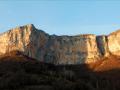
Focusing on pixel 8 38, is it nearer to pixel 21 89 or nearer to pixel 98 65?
pixel 98 65

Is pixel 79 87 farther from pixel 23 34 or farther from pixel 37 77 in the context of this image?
pixel 23 34

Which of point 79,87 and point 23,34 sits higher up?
point 23,34

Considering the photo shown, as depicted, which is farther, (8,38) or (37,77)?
(8,38)

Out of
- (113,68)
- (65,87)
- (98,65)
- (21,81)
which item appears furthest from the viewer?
(98,65)

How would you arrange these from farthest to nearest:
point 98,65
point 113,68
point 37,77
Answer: point 98,65
point 113,68
point 37,77

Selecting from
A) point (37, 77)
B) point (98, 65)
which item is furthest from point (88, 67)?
point (37, 77)

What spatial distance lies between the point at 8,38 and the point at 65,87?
150486 millimetres

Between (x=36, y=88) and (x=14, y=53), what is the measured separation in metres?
126

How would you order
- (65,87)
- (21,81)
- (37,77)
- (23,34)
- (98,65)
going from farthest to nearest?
(23,34)
(98,65)
(37,77)
(21,81)
(65,87)

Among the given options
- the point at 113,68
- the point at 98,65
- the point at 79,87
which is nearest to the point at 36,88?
the point at 79,87

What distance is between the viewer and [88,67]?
186m

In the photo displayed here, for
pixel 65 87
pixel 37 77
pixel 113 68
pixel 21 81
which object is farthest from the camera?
pixel 113 68

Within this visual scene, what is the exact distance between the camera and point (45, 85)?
50.9m

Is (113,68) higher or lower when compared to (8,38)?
lower
